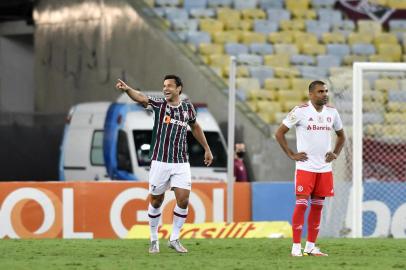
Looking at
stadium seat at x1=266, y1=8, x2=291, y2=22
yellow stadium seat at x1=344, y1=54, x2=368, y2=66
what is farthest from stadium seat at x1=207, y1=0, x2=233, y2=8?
yellow stadium seat at x1=344, y1=54, x2=368, y2=66

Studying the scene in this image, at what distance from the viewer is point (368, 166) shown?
22.3 metres

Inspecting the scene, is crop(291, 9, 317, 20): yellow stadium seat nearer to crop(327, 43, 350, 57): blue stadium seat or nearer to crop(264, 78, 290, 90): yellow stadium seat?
crop(327, 43, 350, 57): blue stadium seat

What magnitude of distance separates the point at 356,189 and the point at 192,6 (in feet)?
32.5

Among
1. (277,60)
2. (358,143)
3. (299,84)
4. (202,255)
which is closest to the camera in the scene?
(202,255)

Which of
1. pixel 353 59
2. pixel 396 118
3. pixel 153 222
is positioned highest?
pixel 353 59

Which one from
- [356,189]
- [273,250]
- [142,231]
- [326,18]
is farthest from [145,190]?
[326,18]

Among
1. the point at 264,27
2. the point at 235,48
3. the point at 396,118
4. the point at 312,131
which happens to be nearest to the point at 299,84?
the point at 235,48

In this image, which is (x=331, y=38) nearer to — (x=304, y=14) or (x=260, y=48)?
(x=304, y=14)

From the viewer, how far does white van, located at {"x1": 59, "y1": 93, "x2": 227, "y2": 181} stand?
2400 centimetres

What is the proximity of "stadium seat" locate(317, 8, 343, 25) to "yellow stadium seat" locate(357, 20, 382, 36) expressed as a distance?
46 centimetres

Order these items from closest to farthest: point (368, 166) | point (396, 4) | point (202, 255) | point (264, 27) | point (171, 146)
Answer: point (202, 255) < point (171, 146) < point (368, 166) < point (264, 27) < point (396, 4)

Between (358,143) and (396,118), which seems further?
(396,118)

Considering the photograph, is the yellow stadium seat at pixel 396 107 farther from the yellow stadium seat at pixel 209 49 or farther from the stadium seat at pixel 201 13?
the stadium seat at pixel 201 13

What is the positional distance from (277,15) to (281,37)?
31.5 inches
